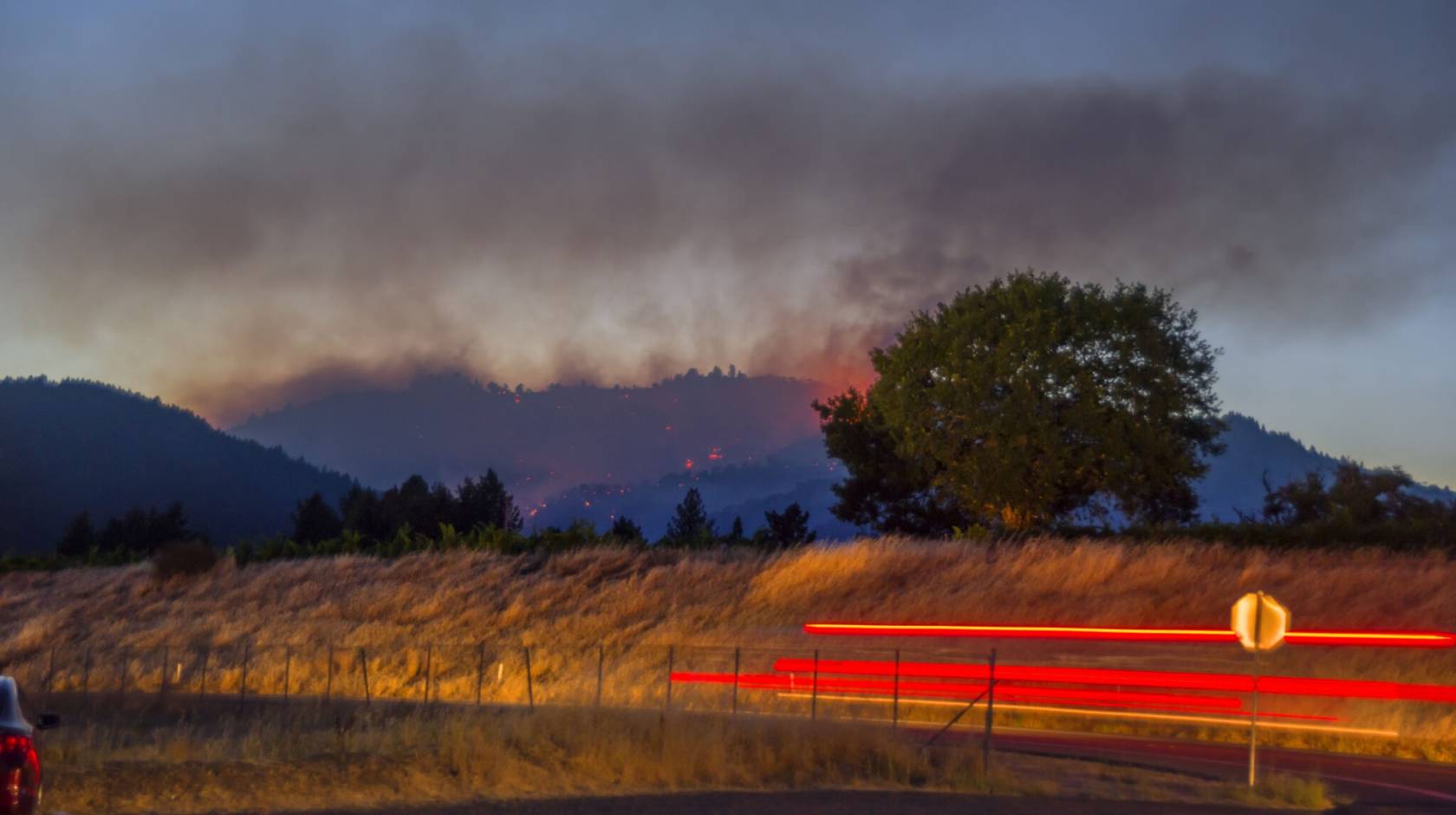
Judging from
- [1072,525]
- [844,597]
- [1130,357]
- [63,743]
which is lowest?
[63,743]

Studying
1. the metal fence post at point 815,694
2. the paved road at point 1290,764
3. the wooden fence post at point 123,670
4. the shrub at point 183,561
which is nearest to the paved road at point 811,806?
the paved road at point 1290,764

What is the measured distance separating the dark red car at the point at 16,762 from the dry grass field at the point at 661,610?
2153cm

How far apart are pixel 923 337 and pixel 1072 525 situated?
35.2 feet

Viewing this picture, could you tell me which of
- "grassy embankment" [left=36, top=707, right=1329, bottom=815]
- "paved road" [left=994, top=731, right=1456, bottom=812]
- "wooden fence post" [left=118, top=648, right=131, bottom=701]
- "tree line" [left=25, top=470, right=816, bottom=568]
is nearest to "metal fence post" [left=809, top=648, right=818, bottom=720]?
"paved road" [left=994, top=731, right=1456, bottom=812]

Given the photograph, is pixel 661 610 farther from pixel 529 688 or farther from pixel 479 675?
pixel 529 688

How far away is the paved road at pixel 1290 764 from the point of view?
1736 centimetres

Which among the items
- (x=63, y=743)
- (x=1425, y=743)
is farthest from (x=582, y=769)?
(x=1425, y=743)

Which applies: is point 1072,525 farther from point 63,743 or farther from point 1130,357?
point 63,743

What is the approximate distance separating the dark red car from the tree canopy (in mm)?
42068

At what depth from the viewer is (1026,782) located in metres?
17.6

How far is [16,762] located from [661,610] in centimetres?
3584

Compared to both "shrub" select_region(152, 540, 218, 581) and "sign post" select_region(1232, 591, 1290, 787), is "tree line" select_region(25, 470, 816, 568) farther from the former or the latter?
"sign post" select_region(1232, 591, 1290, 787)

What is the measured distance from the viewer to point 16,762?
10594 mm

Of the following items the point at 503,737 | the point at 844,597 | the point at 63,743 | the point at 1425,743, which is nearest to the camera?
the point at 503,737
